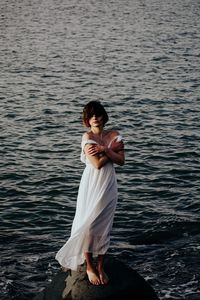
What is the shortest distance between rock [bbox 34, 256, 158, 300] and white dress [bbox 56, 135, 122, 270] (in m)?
0.31

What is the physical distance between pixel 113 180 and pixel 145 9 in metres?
94.4

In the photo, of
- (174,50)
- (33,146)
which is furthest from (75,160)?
(174,50)

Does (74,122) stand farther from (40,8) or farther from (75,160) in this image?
(40,8)

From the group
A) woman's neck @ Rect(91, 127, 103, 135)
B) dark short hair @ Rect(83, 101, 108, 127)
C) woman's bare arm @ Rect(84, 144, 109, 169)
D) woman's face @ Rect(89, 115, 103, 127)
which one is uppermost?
dark short hair @ Rect(83, 101, 108, 127)

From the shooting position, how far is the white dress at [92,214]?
39.1 feet

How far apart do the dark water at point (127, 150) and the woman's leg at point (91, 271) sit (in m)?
5.06

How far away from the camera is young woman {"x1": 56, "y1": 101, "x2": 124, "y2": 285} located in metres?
11.8

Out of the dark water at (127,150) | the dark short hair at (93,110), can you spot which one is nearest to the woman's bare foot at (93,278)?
the dark short hair at (93,110)

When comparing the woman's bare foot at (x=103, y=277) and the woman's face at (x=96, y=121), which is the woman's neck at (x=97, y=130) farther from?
the woman's bare foot at (x=103, y=277)

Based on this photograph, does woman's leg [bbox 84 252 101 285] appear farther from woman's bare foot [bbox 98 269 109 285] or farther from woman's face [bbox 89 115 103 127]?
woman's face [bbox 89 115 103 127]

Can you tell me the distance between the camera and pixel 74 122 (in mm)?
34344

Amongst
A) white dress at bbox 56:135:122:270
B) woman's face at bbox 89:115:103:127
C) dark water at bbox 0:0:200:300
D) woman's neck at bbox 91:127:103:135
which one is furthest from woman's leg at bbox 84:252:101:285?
dark water at bbox 0:0:200:300

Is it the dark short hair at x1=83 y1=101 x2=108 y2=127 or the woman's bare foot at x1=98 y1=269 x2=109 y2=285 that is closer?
the dark short hair at x1=83 y1=101 x2=108 y2=127

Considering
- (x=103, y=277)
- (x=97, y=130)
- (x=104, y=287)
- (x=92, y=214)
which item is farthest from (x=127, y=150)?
(x=104, y=287)
